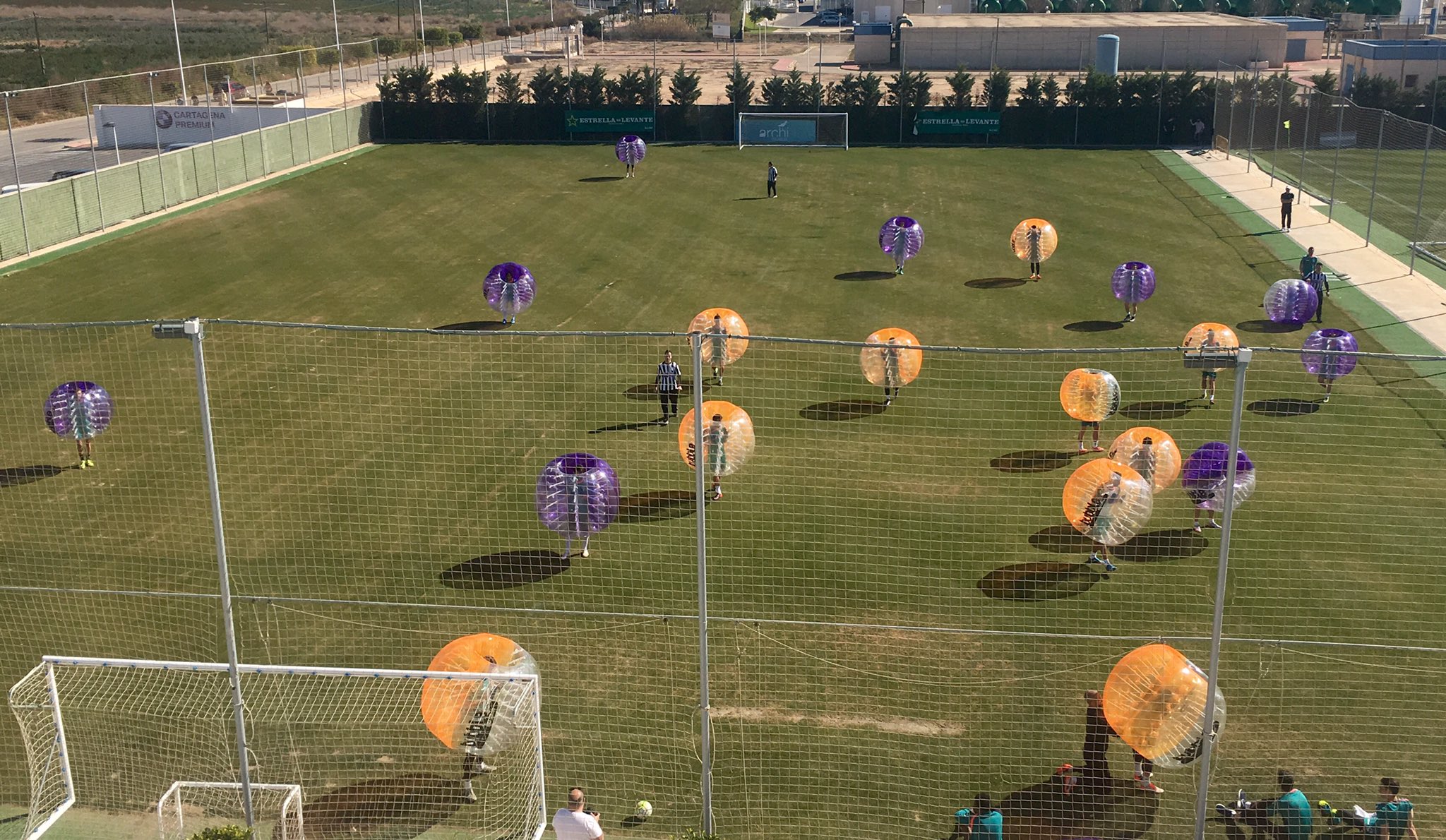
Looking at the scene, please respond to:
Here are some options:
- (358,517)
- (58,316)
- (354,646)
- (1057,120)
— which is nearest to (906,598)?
A: (354,646)

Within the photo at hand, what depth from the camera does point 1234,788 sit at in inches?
482

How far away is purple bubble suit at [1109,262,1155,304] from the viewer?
27.1 meters

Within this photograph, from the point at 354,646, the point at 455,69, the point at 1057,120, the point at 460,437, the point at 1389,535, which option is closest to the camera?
the point at 354,646

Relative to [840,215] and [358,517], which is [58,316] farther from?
[840,215]

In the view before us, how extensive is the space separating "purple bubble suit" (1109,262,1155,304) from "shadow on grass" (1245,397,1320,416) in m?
5.60

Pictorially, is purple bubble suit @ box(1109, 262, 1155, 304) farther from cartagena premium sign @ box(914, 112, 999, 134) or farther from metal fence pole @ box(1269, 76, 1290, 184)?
cartagena premium sign @ box(914, 112, 999, 134)

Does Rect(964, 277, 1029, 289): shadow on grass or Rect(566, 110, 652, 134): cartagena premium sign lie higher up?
Rect(566, 110, 652, 134): cartagena premium sign

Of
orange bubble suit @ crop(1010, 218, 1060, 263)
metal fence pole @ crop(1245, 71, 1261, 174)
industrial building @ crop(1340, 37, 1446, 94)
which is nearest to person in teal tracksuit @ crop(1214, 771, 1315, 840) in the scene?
orange bubble suit @ crop(1010, 218, 1060, 263)

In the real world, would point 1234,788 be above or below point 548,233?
below

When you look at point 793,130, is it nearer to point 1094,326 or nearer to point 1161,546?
point 1094,326

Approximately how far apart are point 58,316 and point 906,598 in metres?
20.9

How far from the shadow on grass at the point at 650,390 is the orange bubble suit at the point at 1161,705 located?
1223cm

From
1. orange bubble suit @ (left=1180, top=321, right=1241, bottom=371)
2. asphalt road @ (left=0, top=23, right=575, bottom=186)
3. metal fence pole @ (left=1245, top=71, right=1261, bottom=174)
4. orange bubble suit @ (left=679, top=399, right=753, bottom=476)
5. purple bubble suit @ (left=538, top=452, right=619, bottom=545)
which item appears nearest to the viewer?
purple bubble suit @ (left=538, top=452, right=619, bottom=545)

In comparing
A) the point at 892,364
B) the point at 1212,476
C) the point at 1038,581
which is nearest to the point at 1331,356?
the point at 1212,476
